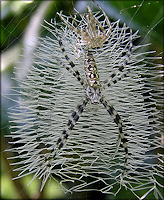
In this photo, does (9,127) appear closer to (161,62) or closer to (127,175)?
(127,175)

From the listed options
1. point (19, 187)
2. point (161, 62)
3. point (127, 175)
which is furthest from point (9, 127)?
point (161, 62)

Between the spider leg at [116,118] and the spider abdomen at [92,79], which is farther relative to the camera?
the spider leg at [116,118]

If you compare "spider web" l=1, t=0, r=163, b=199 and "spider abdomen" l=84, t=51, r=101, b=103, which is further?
"spider web" l=1, t=0, r=163, b=199

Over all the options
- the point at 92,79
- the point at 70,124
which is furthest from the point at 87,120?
the point at 92,79

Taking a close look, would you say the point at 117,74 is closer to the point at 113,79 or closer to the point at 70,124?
the point at 113,79

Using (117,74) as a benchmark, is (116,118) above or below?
below
